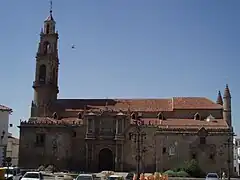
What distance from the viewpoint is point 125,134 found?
61.6 meters

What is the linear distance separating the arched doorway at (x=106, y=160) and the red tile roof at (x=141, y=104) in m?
6.75

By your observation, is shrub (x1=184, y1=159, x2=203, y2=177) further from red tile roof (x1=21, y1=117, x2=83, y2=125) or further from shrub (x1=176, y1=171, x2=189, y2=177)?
red tile roof (x1=21, y1=117, x2=83, y2=125)

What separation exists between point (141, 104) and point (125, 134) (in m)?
6.93

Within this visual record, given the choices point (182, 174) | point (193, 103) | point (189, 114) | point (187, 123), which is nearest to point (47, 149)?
point (182, 174)

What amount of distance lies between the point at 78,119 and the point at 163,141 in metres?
14.0

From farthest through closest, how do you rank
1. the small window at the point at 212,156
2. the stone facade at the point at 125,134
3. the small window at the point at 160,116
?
the small window at the point at 160,116
the stone facade at the point at 125,134
the small window at the point at 212,156

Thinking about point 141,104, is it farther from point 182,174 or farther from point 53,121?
point 182,174

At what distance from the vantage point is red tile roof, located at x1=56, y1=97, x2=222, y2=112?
212 ft

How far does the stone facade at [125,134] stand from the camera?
2363 inches

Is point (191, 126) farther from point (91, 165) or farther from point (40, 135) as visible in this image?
point (40, 135)

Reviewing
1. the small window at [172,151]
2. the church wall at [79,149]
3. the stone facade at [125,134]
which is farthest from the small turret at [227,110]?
the church wall at [79,149]

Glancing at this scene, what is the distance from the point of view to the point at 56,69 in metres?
70.4

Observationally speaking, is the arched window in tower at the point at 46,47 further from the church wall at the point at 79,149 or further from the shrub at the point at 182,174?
the shrub at the point at 182,174

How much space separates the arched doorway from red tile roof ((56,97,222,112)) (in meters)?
A: 6.75
